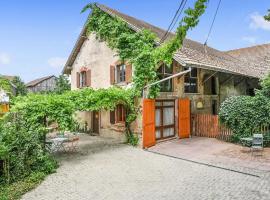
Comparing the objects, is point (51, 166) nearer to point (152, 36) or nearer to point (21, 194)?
point (21, 194)

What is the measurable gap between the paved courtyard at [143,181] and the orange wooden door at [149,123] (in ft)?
5.79

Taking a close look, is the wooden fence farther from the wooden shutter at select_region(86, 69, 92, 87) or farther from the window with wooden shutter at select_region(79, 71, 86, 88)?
the window with wooden shutter at select_region(79, 71, 86, 88)


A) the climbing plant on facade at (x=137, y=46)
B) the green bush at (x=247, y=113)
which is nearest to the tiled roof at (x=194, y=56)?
the climbing plant on facade at (x=137, y=46)

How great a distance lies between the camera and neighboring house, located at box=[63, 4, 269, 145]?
15094 millimetres

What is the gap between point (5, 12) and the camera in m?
12.0

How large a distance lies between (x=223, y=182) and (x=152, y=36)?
8479 mm

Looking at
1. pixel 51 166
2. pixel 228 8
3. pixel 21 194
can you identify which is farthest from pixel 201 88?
pixel 21 194

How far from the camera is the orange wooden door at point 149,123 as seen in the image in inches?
529

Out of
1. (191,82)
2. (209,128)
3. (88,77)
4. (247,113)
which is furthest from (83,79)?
(247,113)

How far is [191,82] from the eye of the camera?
1703 cm

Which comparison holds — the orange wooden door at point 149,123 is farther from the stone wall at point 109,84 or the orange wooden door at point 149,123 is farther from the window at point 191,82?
the window at point 191,82

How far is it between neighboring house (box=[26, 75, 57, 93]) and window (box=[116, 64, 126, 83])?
39.5 meters

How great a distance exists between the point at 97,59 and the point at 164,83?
5.41 metres

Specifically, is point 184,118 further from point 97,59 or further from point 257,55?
A: point 257,55
